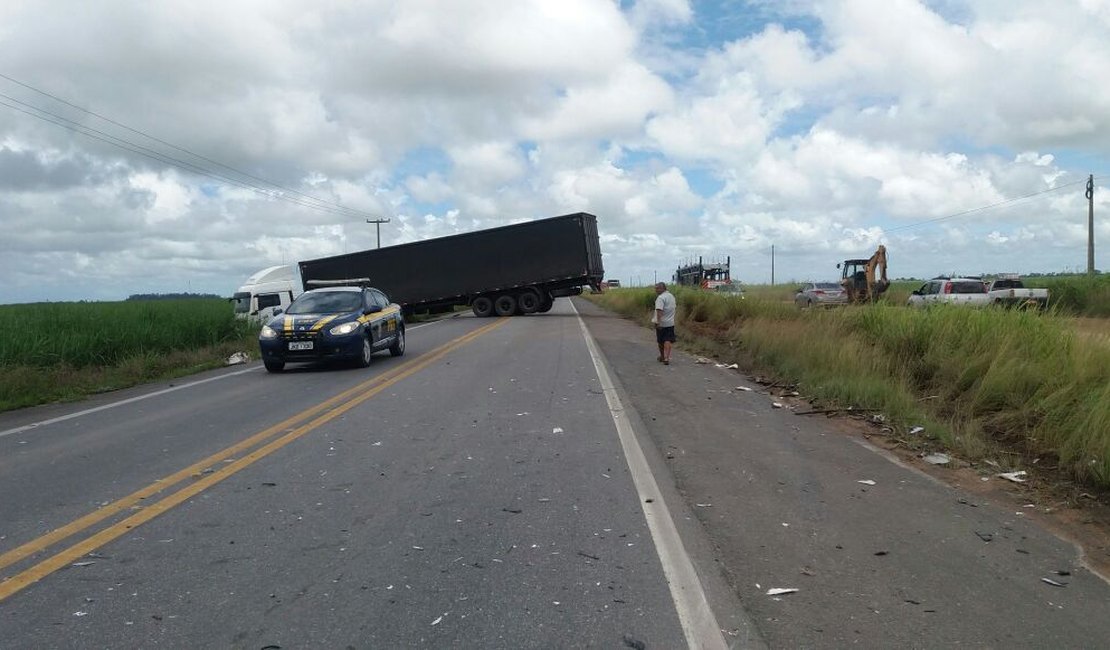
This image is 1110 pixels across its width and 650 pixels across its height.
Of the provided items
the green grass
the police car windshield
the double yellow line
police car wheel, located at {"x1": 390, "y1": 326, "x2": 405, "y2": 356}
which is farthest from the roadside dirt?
the green grass

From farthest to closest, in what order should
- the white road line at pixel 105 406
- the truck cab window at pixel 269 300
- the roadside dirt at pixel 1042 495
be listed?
the truck cab window at pixel 269 300 → the white road line at pixel 105 406 → the roadside dirt at pixel 1042 495

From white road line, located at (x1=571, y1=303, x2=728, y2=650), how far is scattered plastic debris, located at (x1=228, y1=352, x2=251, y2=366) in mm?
13100

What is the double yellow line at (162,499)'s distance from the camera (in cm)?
474

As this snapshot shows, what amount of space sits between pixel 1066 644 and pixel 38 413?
1239cm

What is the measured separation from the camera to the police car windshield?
15828 mm

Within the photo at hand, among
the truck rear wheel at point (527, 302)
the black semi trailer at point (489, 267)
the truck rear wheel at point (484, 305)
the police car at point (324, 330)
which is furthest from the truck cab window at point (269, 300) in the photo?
the police car at point (324, 330)

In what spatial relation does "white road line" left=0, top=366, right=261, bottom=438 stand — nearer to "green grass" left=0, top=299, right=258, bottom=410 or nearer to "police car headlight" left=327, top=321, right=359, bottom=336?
"green grass" left=0, top=299, right=258, bottom=410

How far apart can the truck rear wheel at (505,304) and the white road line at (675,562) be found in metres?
29.3

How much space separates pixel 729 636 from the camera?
152 inches

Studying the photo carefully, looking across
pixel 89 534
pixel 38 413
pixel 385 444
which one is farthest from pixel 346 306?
pixel 89 534

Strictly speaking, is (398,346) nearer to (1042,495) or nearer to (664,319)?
(664,319)

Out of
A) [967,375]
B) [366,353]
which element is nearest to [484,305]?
[366,353]

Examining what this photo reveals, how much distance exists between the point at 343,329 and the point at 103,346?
5.83 metres

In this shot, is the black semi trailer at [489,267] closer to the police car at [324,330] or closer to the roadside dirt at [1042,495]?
the police car at [324,330]
